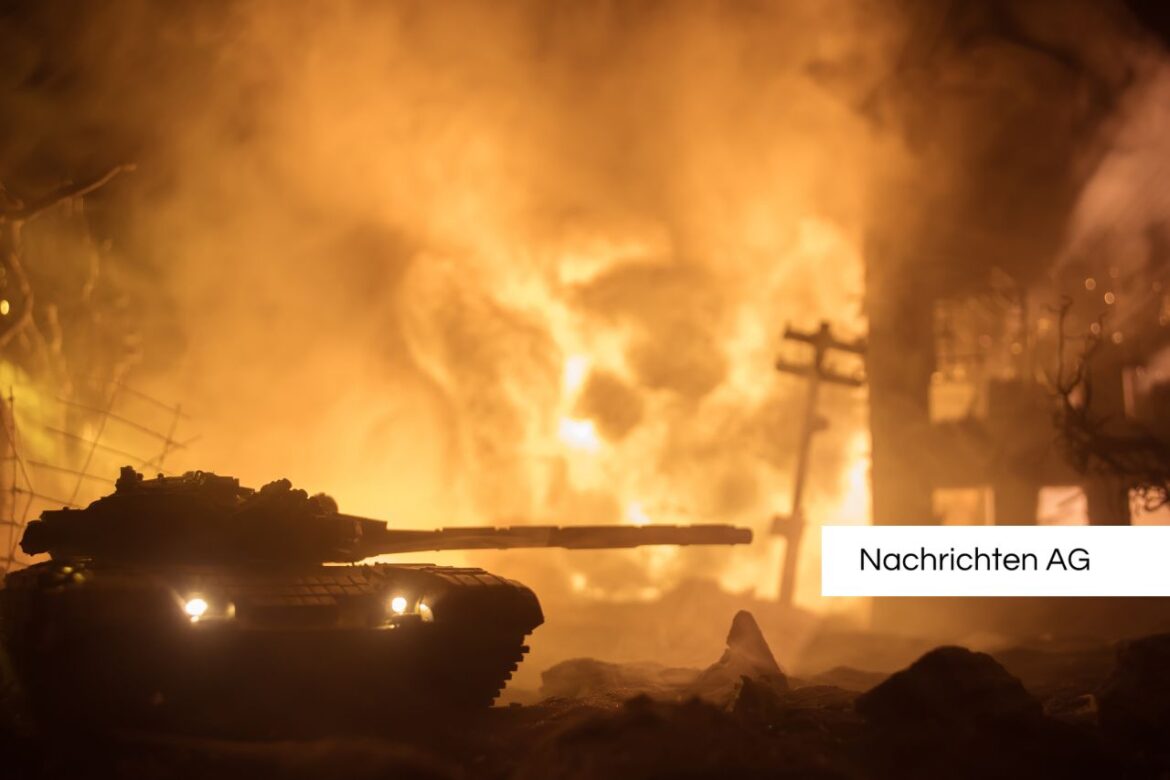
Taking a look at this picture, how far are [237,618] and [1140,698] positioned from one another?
725 centimetres

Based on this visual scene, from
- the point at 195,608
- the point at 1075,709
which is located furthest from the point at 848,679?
the point at 195,608

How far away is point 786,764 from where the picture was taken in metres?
6.95

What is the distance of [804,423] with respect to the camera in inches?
770

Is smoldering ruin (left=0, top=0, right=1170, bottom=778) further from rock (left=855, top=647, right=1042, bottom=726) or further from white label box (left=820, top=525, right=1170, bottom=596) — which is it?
rock (left=855, top=647, right=1042, bottom=726)

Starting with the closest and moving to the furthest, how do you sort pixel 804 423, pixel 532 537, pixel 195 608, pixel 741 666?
1. pixel 195 608
2. pixel 532 537
3. pixel 741 666
4. pixel 804 423

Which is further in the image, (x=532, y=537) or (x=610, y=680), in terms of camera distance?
(x=610, y=680)

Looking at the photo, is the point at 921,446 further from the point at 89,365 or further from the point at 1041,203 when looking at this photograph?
the point at 89,365

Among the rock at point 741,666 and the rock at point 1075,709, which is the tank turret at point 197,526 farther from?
the rock at point 1075,709

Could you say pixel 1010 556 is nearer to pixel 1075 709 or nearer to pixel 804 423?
pixel 804 423

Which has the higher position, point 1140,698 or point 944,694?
point 1140,698

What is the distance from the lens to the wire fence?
16.6 metres

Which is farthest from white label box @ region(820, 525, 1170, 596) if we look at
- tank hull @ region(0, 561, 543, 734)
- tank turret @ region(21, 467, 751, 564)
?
tank turret @ region(21, 467, 751, 564)

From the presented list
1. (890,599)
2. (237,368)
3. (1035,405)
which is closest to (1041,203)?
(1035,405)

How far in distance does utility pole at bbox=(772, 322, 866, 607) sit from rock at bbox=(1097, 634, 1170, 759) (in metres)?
9.20
